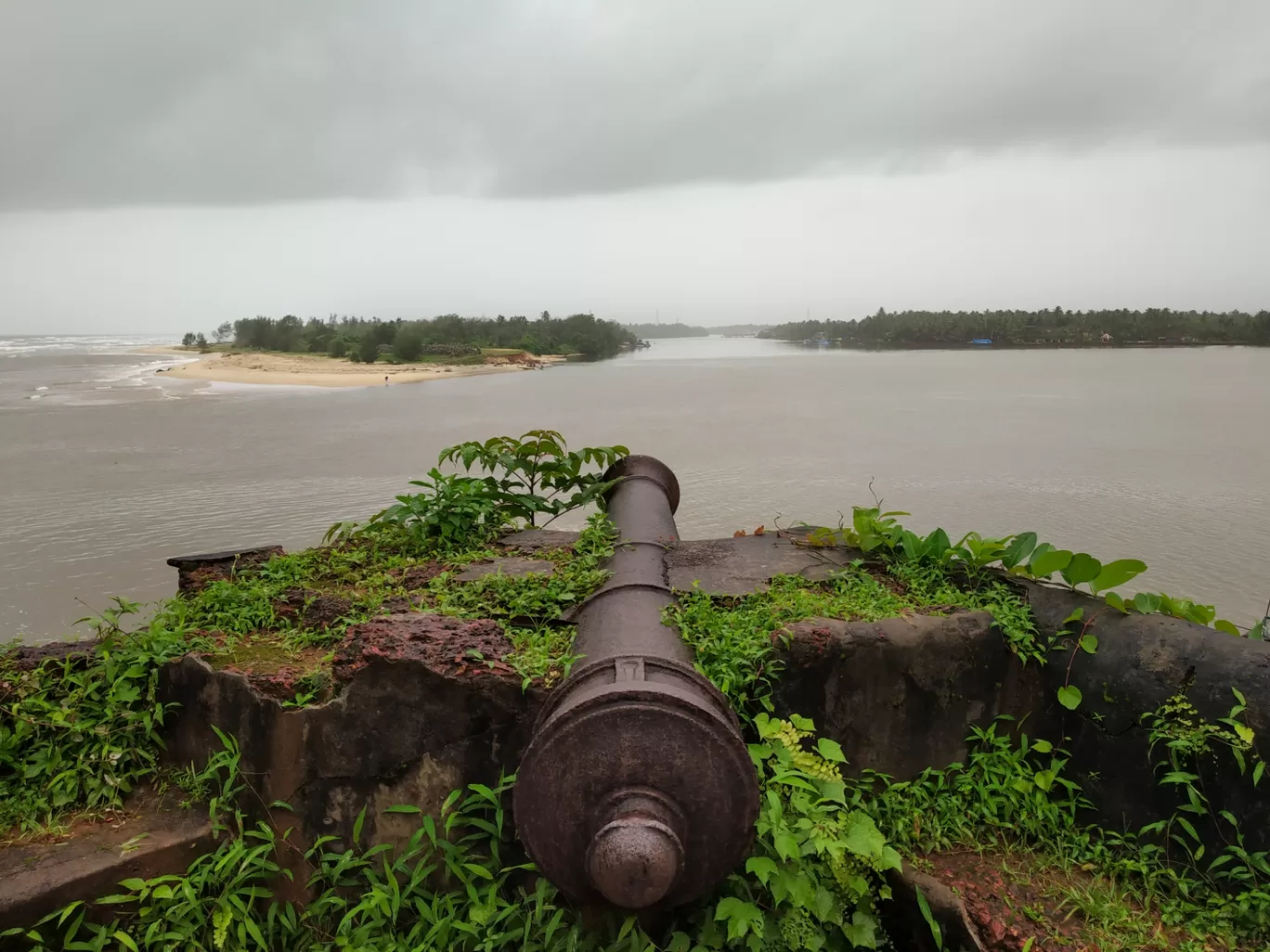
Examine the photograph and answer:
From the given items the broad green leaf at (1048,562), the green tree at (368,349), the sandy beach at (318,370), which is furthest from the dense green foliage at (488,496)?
the green tree at (368,349)

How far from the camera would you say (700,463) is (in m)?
13.5

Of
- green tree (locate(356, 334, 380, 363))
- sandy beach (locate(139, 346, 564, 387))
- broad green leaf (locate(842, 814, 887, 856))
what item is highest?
green tree (locate(356, 334, 380, 363))

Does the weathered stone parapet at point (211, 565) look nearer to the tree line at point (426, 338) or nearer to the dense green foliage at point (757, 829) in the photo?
the dense green foliage at point (757, 829)

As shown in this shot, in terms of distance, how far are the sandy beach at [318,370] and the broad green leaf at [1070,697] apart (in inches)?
1201

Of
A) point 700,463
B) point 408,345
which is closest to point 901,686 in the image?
point 700,463

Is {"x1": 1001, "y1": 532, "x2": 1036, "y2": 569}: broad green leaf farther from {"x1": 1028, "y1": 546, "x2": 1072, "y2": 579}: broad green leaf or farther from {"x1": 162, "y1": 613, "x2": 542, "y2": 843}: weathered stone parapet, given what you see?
{"x1": 162, "y1": 613, "x2": 542, "y2": 843}: weathered stone parapet

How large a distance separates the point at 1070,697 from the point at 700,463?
10.5m

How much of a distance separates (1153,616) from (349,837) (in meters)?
3.30

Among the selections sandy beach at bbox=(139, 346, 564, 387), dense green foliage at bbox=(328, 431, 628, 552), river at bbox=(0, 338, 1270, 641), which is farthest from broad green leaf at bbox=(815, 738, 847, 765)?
sandy beach at bbox=(139, 346, 564, 387)

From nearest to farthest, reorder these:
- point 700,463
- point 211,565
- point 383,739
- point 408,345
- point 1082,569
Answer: point 383,739, point 1082,569, point 211,565, point 700,463, point 408,345

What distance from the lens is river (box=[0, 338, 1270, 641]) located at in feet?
26.1

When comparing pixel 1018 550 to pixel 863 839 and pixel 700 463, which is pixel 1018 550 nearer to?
pixel 863 839

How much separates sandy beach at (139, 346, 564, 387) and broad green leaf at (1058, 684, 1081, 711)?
30514 millimetres

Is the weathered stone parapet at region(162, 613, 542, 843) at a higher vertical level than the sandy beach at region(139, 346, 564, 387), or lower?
lower
